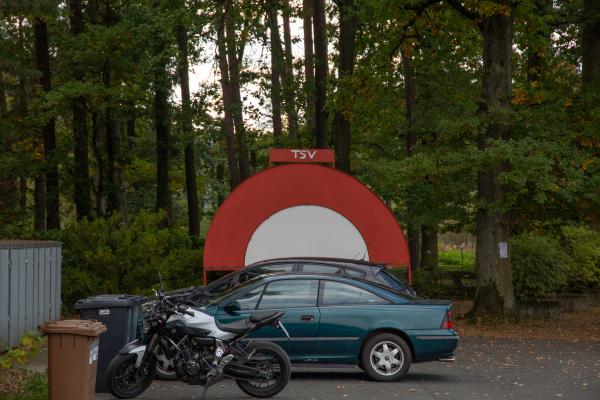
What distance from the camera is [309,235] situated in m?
24.4

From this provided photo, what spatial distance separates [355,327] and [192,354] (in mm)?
2986

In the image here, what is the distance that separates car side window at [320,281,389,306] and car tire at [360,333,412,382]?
521 millimetres

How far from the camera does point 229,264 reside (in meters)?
24.1

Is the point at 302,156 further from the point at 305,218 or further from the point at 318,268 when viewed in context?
the point at 318,268

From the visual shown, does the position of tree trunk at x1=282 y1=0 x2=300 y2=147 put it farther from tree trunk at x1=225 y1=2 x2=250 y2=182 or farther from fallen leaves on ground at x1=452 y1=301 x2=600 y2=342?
fallen leaves on ground at x1=452 y1=301 x2=600 y2=342

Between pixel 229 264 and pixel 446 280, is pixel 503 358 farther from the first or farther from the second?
pixel 446 280

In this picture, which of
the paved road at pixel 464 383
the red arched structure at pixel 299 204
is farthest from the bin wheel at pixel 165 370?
the red arched structure at pixel 299 204

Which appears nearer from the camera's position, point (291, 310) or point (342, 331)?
point (342, 331)

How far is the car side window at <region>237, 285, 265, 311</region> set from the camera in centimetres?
1399

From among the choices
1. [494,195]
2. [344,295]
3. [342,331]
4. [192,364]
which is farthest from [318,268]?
[494,195]

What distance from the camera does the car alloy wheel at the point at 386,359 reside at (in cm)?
1395

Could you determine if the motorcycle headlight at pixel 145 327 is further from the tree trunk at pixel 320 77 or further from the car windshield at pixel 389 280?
the tree trunk at pixel 320 77

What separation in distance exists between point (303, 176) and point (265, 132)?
20716 millimetres

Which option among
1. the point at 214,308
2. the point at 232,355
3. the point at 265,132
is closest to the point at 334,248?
the point at 214,308
